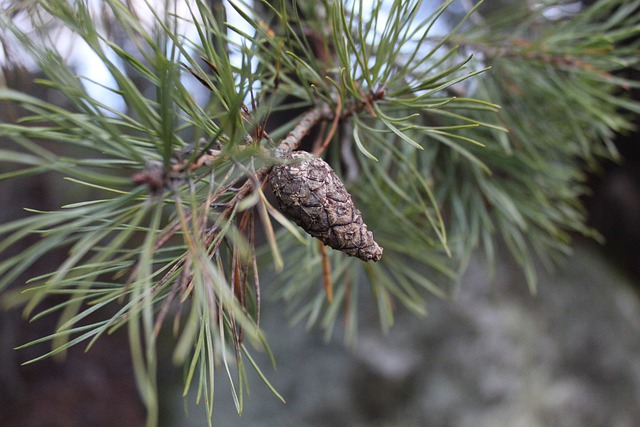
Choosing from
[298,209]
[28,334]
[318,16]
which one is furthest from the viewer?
[28,334]

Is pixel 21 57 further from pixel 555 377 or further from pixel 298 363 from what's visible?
pixel 555 377

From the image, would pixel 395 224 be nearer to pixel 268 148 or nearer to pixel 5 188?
pixel 268 148

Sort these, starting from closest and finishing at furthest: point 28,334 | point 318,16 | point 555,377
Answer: point 318,16
point 555,377
point 28,334

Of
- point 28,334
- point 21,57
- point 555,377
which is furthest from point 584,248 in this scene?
point 28,334

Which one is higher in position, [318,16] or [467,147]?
[318,16]

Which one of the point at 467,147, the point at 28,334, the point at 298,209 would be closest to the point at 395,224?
the point at 467,147

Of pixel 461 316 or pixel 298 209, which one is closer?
pixel 298 209

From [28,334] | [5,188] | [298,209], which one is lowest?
[28,334]
